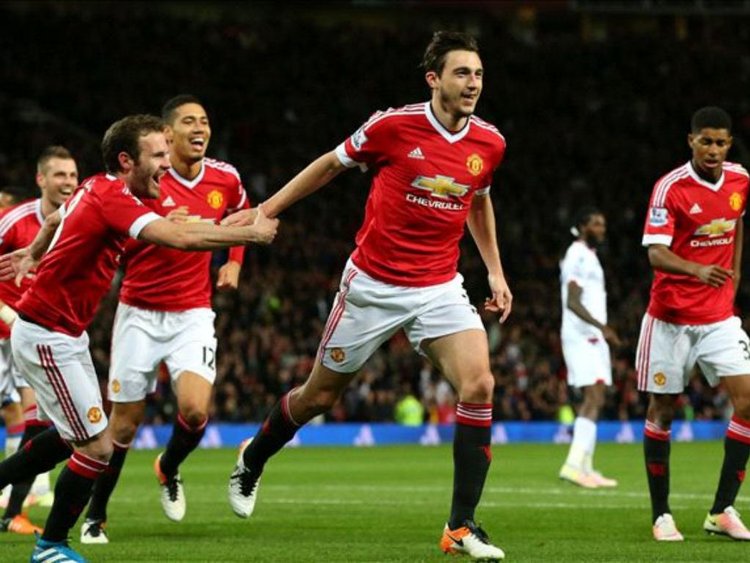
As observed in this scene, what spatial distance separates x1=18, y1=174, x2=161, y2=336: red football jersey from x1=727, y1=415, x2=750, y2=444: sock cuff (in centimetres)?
437

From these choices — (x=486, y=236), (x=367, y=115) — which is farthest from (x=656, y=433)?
(x=367, y=115)

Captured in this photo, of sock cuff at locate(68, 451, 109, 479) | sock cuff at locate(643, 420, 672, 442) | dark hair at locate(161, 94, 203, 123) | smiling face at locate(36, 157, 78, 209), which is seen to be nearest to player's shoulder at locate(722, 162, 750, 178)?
sock cuff at locate(643, 420, 672, 442)

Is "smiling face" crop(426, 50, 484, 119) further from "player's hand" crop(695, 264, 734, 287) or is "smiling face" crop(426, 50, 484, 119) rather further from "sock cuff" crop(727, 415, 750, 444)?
"sock cuff" crop(727, 415, 750, 444)

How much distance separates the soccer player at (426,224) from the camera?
915 centimetres

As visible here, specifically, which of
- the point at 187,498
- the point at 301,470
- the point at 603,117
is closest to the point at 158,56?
the point at 603,117

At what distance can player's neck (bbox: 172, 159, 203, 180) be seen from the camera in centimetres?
1109

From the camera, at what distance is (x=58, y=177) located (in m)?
11.3

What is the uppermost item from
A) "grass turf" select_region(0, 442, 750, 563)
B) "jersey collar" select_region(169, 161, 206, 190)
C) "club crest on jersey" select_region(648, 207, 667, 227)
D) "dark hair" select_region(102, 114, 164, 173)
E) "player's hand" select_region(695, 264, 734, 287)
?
"dark hair" select_region(102, 114, 164, 173)

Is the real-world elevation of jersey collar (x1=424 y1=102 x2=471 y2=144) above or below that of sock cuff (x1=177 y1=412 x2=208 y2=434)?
above

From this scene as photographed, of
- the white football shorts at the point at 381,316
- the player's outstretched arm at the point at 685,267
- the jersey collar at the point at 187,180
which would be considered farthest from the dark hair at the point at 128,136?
the player's outstretched arm at the point at 685,267

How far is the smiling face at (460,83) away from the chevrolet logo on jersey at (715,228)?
7.09 ft

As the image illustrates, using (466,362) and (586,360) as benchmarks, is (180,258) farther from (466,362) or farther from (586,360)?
(586,360)

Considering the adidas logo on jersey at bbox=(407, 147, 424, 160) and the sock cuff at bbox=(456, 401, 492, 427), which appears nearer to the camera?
the sock cuff at bbox=(456, 401, 492, 427)

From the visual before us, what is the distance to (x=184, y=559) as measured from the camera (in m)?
8.87
